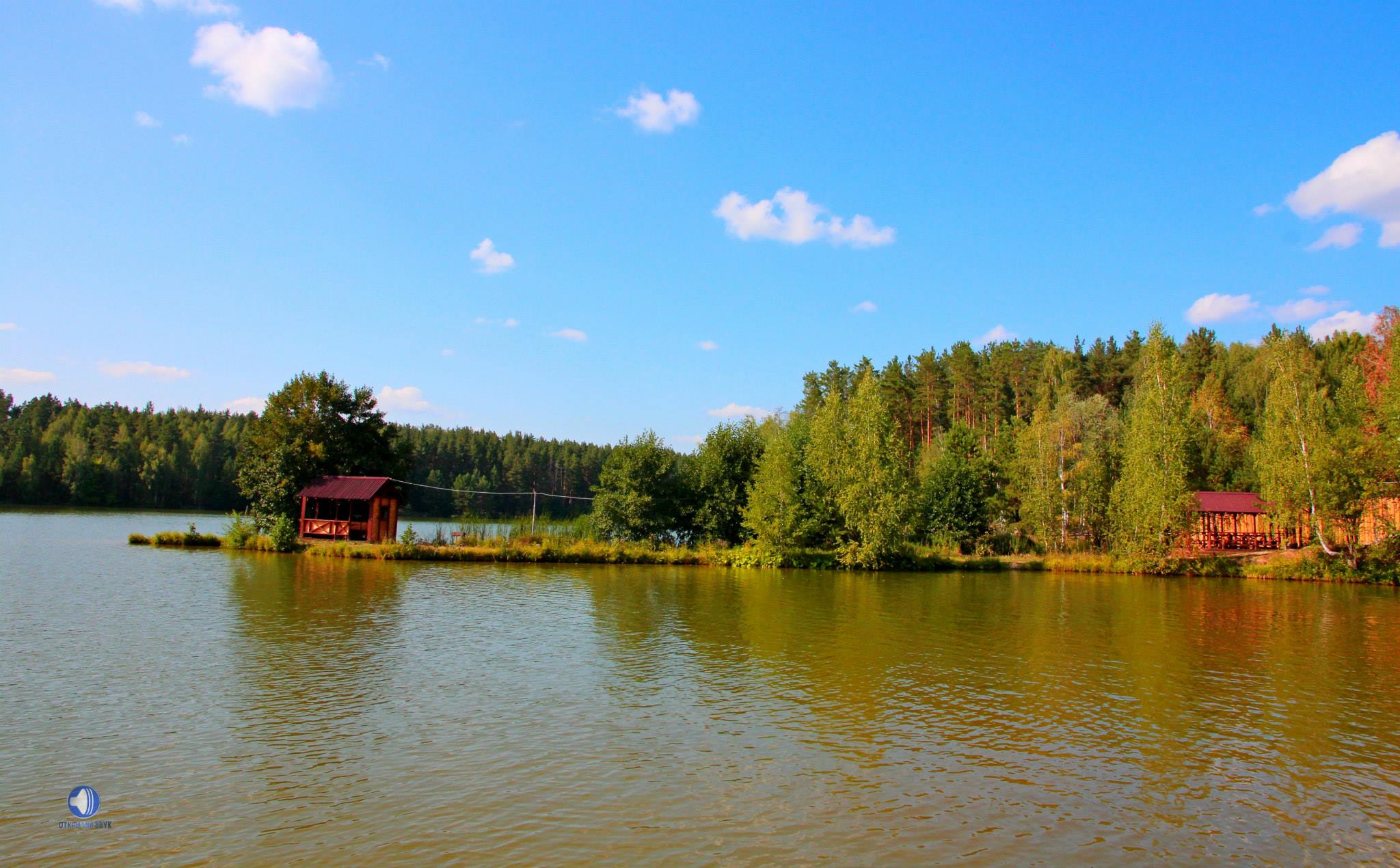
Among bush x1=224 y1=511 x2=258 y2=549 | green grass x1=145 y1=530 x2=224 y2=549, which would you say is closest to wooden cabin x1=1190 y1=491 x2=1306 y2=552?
bush x1=224 y1=511 x2=258 y2=549

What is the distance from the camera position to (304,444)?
48.0m

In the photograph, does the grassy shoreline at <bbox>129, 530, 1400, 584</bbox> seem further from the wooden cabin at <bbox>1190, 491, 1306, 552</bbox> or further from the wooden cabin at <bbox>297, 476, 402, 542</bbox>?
the wooden cabin at <bbox>1190, 491, 1306, 552</bbox>

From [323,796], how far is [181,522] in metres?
76.8

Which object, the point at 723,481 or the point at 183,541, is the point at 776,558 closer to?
the point at 723,481

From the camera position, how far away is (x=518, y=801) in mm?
9289

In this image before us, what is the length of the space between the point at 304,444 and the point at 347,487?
5.05m

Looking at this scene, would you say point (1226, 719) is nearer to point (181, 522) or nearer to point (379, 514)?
point (379, 514)

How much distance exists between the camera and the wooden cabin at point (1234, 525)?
4838 cm

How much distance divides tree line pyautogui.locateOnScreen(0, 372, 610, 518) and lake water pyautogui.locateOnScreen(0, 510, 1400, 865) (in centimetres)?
2387

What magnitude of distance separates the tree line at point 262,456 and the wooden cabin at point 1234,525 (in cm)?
4459

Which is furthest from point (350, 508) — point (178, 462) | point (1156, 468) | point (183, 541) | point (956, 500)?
point (178, 462)

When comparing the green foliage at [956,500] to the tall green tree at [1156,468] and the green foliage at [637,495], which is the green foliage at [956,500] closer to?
the tall green tree at [1156,468]

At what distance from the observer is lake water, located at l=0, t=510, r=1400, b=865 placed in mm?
8469

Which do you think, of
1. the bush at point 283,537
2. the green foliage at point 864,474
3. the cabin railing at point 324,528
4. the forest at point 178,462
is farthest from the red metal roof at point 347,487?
the forest at point 178,462
